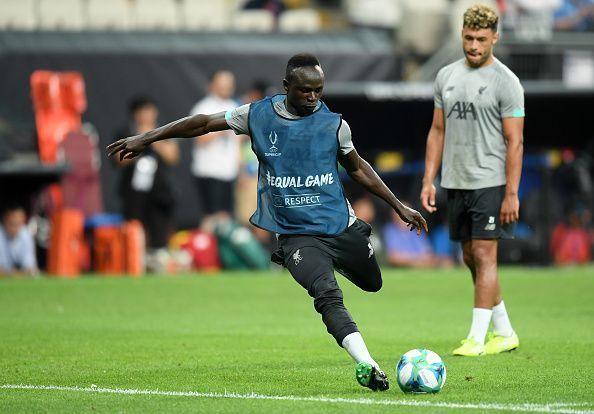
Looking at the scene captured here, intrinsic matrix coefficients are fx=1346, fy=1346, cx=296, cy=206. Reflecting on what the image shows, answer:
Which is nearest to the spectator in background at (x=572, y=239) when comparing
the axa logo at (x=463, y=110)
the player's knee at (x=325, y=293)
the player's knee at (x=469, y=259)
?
the player's knee at (x=469, y=259)

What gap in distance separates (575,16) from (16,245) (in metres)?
11.8

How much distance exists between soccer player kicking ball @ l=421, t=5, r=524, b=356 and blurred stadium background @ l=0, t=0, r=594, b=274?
34.5 ft

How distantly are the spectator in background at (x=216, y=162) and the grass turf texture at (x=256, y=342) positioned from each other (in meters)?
2.70

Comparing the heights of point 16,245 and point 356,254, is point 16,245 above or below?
below

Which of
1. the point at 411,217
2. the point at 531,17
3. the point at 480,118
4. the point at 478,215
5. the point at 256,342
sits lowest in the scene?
the point at 256,342

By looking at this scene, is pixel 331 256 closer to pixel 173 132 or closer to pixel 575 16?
pixel 173 132

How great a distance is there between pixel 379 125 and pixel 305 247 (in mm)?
16273

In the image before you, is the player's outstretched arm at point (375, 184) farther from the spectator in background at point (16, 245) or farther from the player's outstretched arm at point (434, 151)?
the spectator in background at point (16, 245)

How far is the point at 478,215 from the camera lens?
10.3m

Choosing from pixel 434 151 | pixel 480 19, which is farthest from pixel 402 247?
pixel 480 19

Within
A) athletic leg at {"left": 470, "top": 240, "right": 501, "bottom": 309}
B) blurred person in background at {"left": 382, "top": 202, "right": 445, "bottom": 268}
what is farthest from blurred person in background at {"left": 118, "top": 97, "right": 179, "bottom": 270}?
athletic leg at {"left": 470, "top": 240, "right": 501, "bottom": 309}

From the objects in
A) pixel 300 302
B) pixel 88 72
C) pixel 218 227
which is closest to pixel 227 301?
pixel 300 302

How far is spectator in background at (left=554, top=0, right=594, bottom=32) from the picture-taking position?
25047mm

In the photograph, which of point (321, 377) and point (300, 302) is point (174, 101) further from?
point (321, 377)
